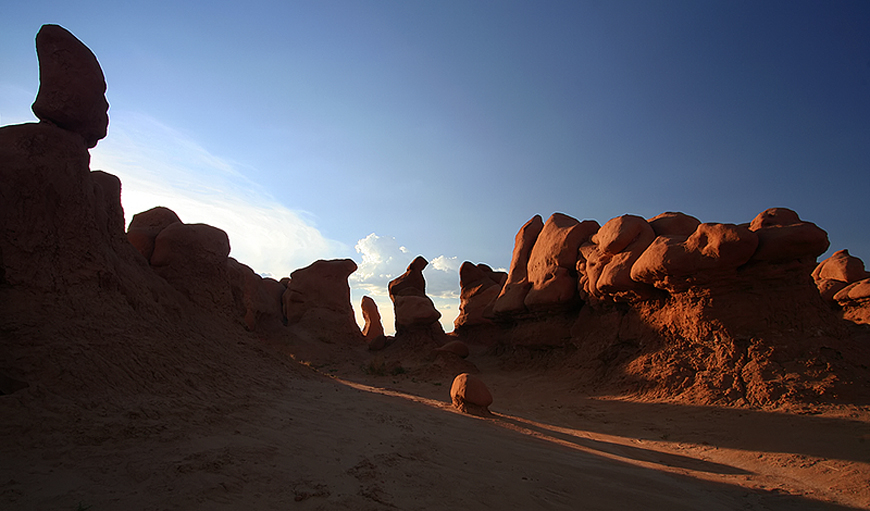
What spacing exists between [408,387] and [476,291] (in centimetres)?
987

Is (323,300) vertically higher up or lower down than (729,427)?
higher up

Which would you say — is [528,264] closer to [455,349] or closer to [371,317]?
[455,349]

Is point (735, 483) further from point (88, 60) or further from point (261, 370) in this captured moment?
point (88, 60)

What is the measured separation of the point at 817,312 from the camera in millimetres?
8539

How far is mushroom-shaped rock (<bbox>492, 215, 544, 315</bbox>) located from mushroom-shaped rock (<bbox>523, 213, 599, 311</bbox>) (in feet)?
2.09

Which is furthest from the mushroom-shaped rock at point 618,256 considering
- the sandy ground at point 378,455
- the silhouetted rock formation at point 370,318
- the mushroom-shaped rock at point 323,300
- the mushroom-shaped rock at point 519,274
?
the silhouetted rock formation at point 370,318

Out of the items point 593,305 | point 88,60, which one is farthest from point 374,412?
point 593,305

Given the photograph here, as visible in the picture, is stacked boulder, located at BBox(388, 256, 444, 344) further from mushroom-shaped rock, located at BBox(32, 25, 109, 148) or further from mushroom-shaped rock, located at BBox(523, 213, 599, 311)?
mushroom-shaped rock, located at BBox(32, 25, 109, 148)

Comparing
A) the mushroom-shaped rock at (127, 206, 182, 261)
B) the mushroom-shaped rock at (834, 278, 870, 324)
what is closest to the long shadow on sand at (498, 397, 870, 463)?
the mushroom-shaped rock at (834, 278, 870, 324)

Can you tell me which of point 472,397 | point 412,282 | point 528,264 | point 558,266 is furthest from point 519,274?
point 472,397

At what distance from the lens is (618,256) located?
11430 millimetres

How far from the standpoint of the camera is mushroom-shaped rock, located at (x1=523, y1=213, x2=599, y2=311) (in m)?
13.7

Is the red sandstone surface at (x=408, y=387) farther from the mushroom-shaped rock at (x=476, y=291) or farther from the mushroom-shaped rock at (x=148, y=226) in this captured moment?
the mushroom-shaped rock at (x=476, y=291)

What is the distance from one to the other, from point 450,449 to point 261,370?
3.69 meters
